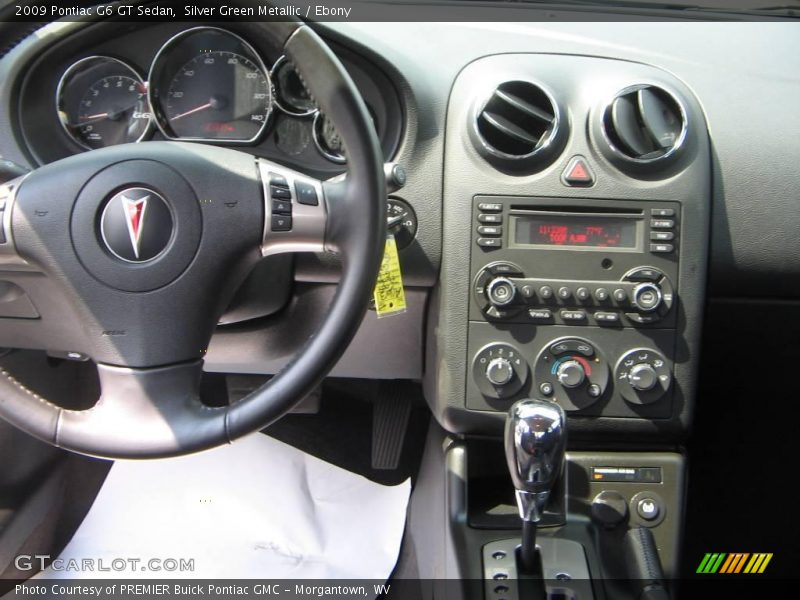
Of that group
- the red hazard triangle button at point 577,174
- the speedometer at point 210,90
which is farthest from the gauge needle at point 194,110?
the red hazard triangle button at point 577,174

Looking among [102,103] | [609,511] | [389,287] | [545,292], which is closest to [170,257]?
[389,287]

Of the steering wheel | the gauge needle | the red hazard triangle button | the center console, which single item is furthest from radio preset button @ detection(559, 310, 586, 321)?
the gauge needle

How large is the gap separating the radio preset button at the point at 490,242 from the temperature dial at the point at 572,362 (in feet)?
0.62

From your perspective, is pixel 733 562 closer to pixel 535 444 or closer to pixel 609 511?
pixel 609 511

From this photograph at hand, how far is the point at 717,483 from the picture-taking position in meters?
1.66

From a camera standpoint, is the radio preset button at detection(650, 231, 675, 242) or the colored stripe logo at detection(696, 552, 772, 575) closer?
the radio preset button at detection(650, 231, 675, 242)

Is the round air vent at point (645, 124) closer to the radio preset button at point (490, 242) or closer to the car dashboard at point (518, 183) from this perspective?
the car dashboard at point (518, 183)

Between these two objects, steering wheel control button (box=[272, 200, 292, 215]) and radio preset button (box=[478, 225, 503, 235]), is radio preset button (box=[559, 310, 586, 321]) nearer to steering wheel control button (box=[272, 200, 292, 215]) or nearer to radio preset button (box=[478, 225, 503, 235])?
radio preset button (box=[478, 225, 503, 235])

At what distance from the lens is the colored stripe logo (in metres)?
1.71

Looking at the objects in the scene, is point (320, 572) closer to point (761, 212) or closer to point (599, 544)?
point (599, 544)

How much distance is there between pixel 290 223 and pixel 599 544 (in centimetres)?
78

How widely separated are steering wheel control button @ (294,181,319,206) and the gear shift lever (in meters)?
0.41

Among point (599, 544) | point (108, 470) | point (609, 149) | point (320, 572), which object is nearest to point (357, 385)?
point (320, 572)

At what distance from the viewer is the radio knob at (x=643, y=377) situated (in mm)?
1269
